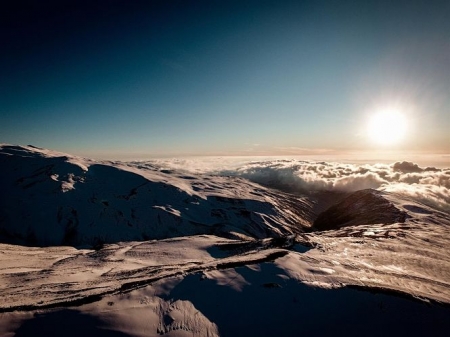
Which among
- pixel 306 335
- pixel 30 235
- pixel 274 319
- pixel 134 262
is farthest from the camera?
pixel 30 235

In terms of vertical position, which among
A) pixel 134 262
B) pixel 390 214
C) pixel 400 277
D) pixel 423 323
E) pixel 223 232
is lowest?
pixel 223 232

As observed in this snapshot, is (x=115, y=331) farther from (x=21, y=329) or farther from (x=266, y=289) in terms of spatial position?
(x=266, y=289)

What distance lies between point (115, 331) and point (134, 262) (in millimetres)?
48521

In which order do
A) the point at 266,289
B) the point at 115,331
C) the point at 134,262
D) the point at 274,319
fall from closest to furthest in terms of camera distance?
the point at 115,331, the point at 274,319, the point at 266,289, the point at 134,262

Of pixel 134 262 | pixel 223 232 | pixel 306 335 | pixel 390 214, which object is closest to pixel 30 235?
pixel 223 232

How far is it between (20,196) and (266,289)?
230 m

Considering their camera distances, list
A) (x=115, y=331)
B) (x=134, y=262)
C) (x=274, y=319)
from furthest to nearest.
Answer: (x=134, y=262) < (x=274, y=319) < (x=115, y=331)

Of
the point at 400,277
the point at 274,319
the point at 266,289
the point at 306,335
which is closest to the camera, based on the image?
the point at 306,335

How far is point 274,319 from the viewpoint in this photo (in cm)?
1903

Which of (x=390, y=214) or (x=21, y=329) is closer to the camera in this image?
(x=21, y=329)

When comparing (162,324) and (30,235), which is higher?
(162,324)

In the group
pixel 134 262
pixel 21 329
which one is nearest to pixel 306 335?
pixel 21 329

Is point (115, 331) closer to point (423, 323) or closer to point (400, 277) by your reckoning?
point (423, 323)

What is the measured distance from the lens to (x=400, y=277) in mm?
33156
